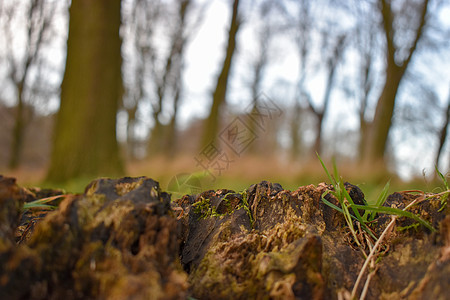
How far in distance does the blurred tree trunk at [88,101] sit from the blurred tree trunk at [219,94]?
124 inches

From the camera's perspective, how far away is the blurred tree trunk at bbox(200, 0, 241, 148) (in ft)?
27.2

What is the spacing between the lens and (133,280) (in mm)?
583

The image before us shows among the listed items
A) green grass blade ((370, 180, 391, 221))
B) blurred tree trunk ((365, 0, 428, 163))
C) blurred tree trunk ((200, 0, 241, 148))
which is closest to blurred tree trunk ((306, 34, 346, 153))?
blurred tree trunk ((365, 0, 428, 163))

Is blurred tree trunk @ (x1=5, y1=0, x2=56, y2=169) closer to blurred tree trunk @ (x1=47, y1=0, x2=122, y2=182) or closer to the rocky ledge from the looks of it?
blurred tree trunk @ (x1=47, y1=0, x2=122, y2=182)

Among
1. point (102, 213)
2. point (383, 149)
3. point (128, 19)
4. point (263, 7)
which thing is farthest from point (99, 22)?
point (128, 19)

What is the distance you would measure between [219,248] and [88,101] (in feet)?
16.3

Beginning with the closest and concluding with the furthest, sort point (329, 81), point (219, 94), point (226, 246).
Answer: point (226, 246)
point (219, 94)
point (329, 81)

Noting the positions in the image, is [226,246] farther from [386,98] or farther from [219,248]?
[386,98]

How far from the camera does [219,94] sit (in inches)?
330

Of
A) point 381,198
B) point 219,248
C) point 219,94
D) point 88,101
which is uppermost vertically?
point 219,94

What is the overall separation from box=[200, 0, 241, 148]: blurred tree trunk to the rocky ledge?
7002 millimetres

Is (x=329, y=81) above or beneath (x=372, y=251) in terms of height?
above

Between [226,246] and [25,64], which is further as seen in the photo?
[25,64]

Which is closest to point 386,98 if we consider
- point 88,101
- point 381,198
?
point 88,101
